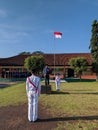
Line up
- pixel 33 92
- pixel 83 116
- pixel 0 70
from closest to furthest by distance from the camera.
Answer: pixel 33 92
pixel 83 116
pixel 0 70

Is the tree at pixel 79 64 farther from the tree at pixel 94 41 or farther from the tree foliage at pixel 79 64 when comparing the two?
the tree at pixel 94 41

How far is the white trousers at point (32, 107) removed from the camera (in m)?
8.73

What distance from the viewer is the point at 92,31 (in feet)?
161

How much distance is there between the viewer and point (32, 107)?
880 centimetres

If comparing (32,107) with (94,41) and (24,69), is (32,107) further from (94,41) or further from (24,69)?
(24,69)

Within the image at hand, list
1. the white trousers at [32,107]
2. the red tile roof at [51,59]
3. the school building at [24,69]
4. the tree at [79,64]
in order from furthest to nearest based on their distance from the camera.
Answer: the red tile roof at [51,59] → the school building at [24,69] → the tree at [79,64] → the white trousers at [32,107]

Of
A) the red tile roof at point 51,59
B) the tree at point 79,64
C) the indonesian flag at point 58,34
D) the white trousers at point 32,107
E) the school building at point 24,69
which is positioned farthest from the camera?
the red tile roof at point 51,59

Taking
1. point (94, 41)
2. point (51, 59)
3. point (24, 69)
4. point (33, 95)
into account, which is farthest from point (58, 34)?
point (33, 95)

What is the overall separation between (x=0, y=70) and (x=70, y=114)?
5123 centimetres

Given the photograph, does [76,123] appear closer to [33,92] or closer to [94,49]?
[33,92]

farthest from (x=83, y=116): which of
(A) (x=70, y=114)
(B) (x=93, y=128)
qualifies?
(B) (x=93, y=128)

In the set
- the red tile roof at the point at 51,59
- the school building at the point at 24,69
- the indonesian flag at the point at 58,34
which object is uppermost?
the indonesian flag at the point at 58,34

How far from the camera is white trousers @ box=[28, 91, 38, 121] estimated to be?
8727mm

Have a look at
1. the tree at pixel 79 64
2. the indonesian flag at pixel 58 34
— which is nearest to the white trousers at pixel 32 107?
the indonesian flag at pixel 58 34
